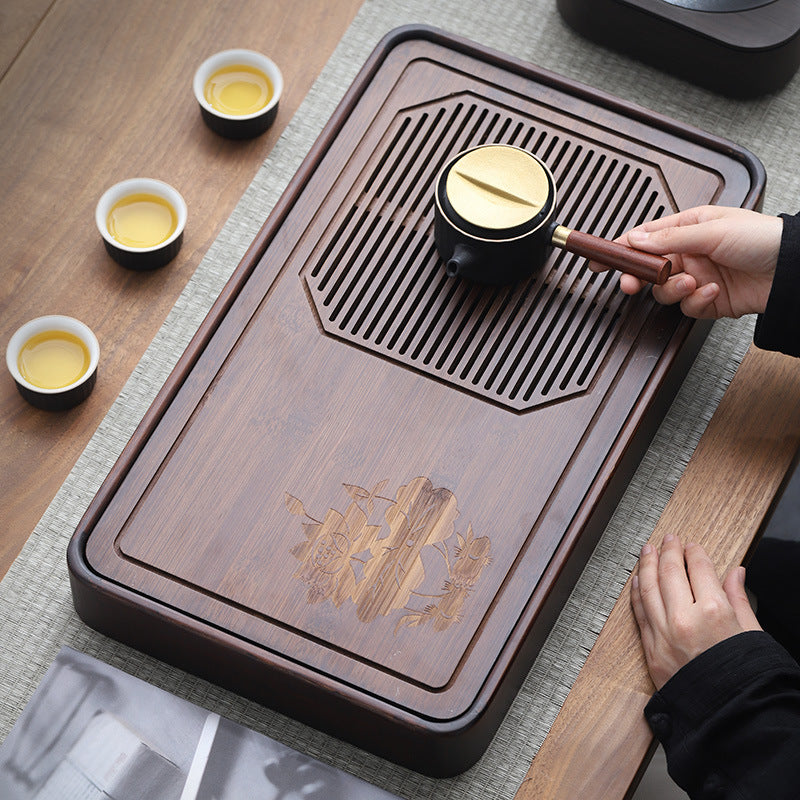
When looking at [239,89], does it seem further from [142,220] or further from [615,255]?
[615,255]

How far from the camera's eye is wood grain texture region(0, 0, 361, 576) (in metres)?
1.29

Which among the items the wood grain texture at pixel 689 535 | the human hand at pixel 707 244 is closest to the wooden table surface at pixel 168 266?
the wood grain texture at pixel 689 535

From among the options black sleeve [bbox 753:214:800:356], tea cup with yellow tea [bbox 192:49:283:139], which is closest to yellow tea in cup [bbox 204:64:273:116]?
tea cup with yellow tea [bbox 192:49:283:139]

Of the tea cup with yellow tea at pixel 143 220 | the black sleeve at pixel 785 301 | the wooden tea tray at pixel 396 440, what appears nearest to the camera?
the wooden tea tray at pixel 396 440

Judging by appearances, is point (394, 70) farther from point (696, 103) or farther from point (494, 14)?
point (696, 103)

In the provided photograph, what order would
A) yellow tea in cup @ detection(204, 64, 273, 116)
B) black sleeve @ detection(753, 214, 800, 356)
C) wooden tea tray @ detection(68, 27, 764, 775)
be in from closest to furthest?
wooden tea tray @ detection(68, 27, 764, 775), black sleeve @ detection(753, 214, 800, 356), yellow tea in cup @ detection(204, 64, 273, 116)

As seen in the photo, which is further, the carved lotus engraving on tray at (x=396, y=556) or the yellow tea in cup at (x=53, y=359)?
the yellow tea in cup at (x=53, y=359)

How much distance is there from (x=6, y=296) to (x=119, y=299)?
0.42ft

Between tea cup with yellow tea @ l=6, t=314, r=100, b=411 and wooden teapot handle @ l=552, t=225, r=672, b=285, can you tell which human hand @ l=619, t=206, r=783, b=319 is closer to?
wooden teapot handle @ l=552, t=225, r=672, b=285

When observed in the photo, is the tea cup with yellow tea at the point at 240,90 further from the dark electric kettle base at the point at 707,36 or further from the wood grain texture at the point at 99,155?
the dark electric kettle base at the point at 707,36

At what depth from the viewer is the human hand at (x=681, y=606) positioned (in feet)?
3.87

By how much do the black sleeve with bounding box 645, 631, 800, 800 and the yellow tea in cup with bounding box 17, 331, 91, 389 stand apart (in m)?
0.69

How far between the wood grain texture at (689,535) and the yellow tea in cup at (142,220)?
0.65 metres

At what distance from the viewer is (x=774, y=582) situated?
1376 millimetres
